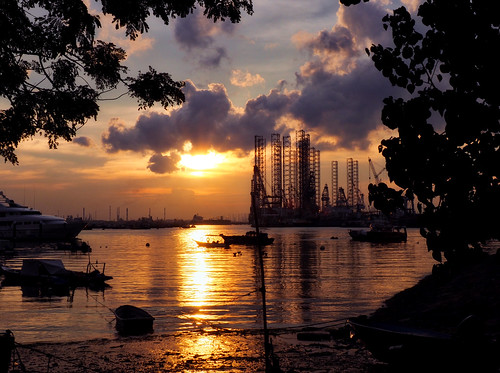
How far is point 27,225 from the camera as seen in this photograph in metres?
129

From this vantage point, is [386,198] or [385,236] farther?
[385,236]

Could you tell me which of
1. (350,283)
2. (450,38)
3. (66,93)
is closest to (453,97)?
(450,38)

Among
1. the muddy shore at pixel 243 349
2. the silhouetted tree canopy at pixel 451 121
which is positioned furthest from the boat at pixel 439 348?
the silhouetted tree canopy at pixel 451 121

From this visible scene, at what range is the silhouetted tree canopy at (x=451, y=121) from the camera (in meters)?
7.52

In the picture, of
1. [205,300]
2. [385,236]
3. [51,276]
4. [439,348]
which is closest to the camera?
[439,348]

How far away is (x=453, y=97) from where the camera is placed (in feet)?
24.3

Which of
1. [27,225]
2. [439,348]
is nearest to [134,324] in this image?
[439,348]

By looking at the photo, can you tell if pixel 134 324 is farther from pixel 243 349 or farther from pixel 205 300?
pixel 205 300

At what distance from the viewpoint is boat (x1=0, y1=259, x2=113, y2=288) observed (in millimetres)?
46125

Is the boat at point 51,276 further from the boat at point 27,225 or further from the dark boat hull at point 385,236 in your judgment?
the dark boat hull at point 385,236

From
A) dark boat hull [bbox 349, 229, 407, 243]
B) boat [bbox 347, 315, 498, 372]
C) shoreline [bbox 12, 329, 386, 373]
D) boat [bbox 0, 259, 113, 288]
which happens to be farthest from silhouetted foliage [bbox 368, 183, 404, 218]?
dark boat hull [bbox 349, 229, 407, 243]

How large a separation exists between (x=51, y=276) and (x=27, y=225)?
9015 cm

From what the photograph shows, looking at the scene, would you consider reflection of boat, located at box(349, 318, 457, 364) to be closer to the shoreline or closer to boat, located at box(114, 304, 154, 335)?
the shoreline

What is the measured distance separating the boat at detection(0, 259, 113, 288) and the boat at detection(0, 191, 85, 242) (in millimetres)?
81960
